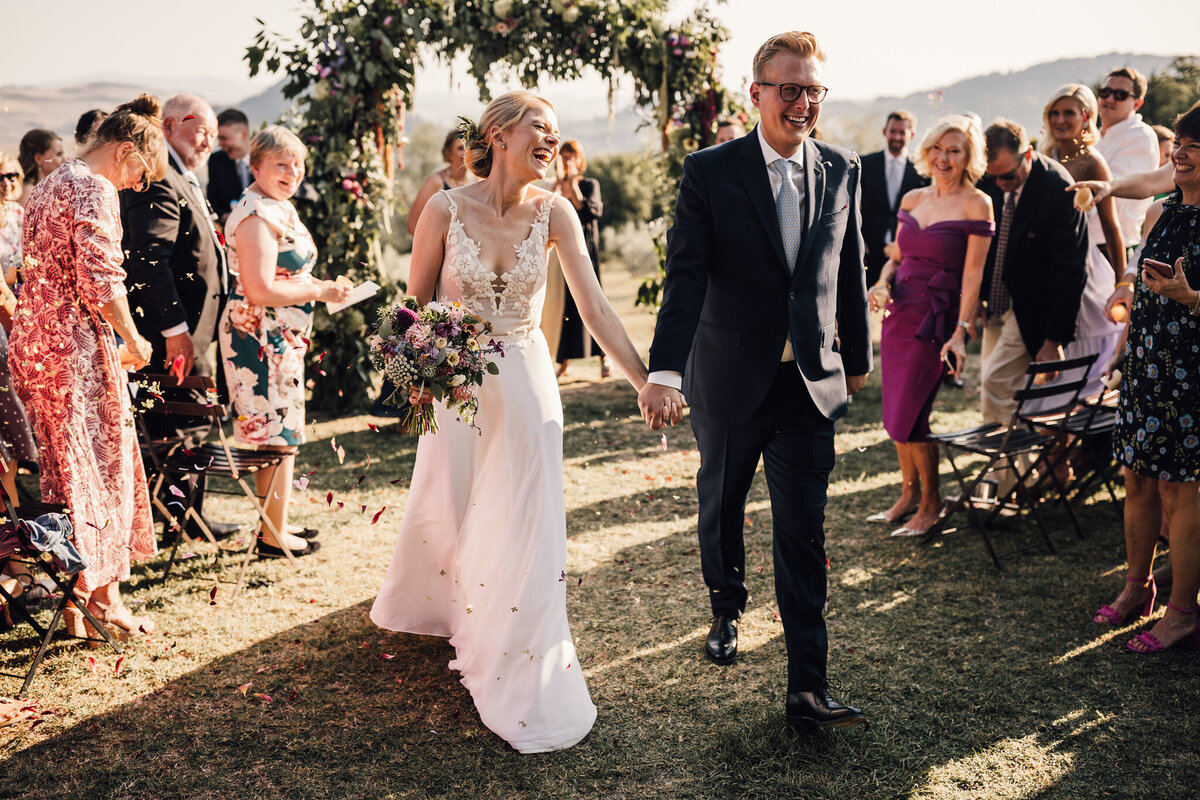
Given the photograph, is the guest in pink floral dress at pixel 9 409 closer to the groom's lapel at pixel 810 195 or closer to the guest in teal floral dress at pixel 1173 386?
the groom's lapel at pixel 810 195

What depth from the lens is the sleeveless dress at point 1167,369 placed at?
378 cm

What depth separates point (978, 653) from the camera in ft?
13.1

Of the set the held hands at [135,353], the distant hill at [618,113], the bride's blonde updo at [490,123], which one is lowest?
the held hands at [135,353]

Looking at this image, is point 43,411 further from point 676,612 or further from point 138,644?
point 676,612

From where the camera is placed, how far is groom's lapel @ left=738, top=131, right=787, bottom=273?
325cm

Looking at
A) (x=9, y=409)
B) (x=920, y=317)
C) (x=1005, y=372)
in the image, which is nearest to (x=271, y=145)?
(x=9, y=409)

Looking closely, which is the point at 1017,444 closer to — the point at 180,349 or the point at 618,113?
the point at 180,349

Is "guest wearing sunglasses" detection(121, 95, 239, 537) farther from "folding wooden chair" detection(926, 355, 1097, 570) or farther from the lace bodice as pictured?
"folding wooden chair" detection(926, 355, 1097, 570)

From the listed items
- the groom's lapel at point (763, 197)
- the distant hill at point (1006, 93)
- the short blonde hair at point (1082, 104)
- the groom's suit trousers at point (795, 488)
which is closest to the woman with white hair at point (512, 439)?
the groom's suit trousers at point (795, 488)

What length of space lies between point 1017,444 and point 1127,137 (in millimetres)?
2795

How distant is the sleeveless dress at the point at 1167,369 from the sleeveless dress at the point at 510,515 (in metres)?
2.61

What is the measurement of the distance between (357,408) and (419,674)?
5.26m

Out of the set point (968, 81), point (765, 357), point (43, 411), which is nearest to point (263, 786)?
point (43, 411)

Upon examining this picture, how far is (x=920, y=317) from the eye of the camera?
17.4 feet
